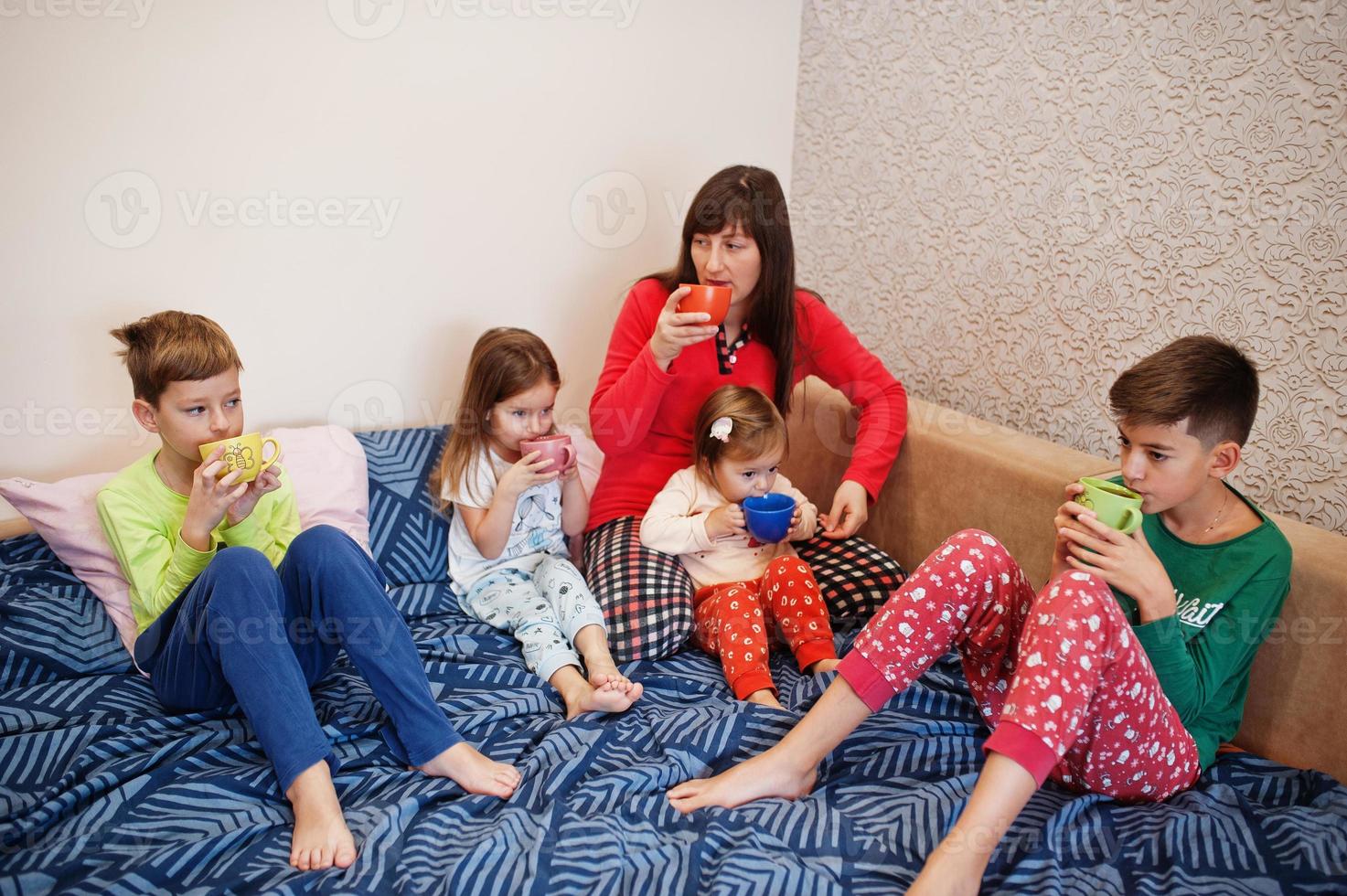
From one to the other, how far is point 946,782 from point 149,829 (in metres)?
1.13

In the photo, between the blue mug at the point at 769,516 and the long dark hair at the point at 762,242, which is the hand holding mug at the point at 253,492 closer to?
the blue mug at the point at 769,516

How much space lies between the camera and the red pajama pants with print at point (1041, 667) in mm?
1268

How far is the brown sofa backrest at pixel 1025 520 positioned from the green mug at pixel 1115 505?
0.38m

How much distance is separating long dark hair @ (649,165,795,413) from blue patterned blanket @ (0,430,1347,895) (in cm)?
73

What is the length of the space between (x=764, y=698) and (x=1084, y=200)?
1175 millimetres

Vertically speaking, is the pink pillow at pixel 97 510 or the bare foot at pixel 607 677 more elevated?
the pink pillow at pixel 97 510

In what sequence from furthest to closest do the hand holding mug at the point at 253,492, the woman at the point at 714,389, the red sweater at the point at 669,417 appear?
the red sweater at the point at 669,417, the woman at the point at 714,389, the hand holding mug at the point at 253,492

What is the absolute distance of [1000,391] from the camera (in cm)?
224

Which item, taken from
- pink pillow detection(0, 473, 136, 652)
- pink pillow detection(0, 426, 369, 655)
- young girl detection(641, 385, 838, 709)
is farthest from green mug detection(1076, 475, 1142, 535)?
pink pillow detection(0, 473, 136, 652)

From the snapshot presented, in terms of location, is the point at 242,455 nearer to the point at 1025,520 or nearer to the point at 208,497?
the point at 208,497

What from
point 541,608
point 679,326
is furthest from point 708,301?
point 541,608

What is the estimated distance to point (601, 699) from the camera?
167cm

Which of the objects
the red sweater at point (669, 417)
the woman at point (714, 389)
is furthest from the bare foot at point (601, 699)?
the red sweater at point (669, 417)

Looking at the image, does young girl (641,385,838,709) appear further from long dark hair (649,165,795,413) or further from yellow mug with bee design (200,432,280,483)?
yellow mug with bee design (200,432,280,483)
